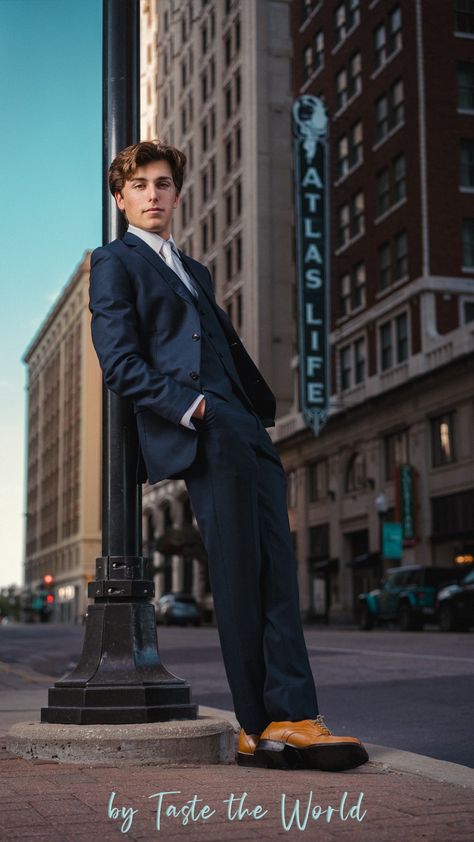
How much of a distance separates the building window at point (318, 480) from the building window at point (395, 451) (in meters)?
5.54

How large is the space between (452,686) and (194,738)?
580 centimetres

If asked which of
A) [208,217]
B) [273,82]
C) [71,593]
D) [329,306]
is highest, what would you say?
[273,82]

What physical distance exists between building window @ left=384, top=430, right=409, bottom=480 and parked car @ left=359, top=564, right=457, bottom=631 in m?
9.27

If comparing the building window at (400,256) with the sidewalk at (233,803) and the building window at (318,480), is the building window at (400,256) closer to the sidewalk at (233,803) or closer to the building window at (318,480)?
the building window at (318,480)

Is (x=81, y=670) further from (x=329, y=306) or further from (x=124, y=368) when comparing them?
(x=329, y=306)

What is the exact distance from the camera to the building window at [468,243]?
37.1 m

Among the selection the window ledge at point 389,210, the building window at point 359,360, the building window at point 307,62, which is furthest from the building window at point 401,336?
the building window at point 307,62

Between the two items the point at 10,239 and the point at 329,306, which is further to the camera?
the point at 329,306

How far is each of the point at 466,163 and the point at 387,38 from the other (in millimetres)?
6111

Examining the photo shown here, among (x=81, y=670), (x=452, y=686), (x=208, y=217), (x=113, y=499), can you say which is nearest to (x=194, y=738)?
(x=81, y=670)

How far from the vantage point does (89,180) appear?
525 cm

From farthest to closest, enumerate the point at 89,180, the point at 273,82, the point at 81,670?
the point at 273,82, the point at 89,180, the point at 81,670

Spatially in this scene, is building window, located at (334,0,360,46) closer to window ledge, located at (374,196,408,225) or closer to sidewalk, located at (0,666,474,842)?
window ledge, located at (374,196,408,225)

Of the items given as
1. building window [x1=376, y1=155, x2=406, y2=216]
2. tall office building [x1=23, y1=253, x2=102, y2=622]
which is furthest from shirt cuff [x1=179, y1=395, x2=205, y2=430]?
tall office building [x1=23, y1=253, x2=102, y2=622]
